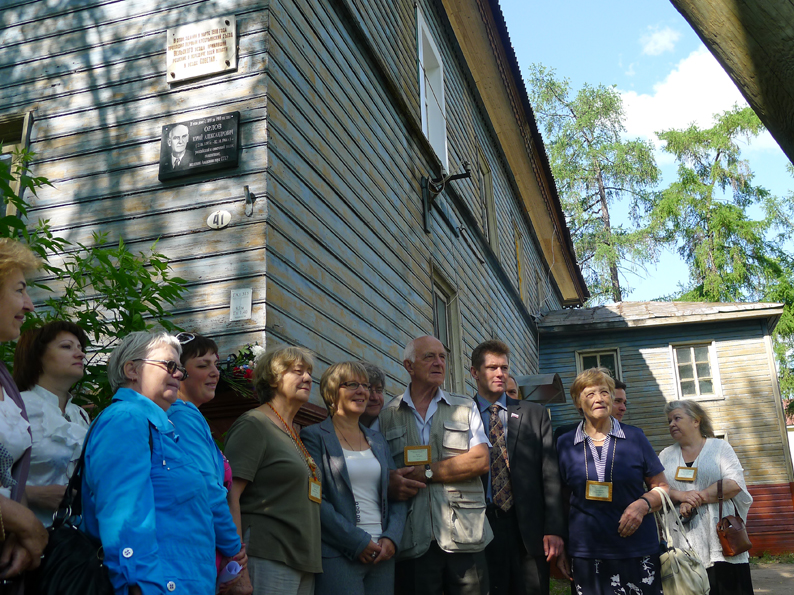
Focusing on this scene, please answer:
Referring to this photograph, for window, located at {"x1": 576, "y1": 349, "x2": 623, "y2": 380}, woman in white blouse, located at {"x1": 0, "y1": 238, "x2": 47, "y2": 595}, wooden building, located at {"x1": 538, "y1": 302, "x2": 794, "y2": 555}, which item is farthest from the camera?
window, located at {"x1": 576, "y1": 349, "x2": 623, "y2": 380}

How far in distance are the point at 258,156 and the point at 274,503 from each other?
7.76 feet

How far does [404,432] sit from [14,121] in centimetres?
393

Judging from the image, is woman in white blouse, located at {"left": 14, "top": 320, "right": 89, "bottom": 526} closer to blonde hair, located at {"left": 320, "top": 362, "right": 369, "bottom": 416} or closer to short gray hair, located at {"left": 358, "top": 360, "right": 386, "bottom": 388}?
blonde hair, located at {"left": 320, "top": 362, "right": 369, "bottom": 416}

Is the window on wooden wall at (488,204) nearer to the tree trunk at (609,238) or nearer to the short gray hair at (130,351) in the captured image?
the short gray hair at (130,351)

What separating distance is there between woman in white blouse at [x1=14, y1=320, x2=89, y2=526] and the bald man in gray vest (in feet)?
5.22

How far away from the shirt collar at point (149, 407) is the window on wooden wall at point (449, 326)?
6392 millimetres

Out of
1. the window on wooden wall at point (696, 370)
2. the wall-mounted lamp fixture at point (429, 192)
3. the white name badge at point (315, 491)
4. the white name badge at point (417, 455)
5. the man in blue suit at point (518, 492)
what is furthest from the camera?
the window on wooden wall at point (696, 370)

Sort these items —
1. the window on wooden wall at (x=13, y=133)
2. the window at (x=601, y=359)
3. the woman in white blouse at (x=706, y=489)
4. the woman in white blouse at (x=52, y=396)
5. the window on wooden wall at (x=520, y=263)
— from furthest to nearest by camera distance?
the window at (x=601, y=359) < the window on wooden wall at (x=520, y=263) < the window on wooden wall at (x=13, y=133) < the woman in white blouse at (x=706, y=489) < the woman in white blouse at (x=52, y=396)

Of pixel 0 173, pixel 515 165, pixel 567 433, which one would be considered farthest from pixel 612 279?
pixel 0 173

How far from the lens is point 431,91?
9867 mm

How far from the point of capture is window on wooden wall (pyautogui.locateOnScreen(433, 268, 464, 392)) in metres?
9.22

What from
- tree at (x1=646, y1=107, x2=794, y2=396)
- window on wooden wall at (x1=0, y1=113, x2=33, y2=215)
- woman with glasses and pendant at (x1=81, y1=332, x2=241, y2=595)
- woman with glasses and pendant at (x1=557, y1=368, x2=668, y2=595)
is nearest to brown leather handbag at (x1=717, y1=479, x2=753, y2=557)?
woman with glasses and pendant at (x1=557, y1=368, x2=668, y2=595)

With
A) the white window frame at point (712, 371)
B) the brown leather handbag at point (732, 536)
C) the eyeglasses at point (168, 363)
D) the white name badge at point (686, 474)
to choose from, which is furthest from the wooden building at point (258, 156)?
the white window frame at point (712, 371)

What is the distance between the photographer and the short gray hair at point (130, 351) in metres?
2.81
